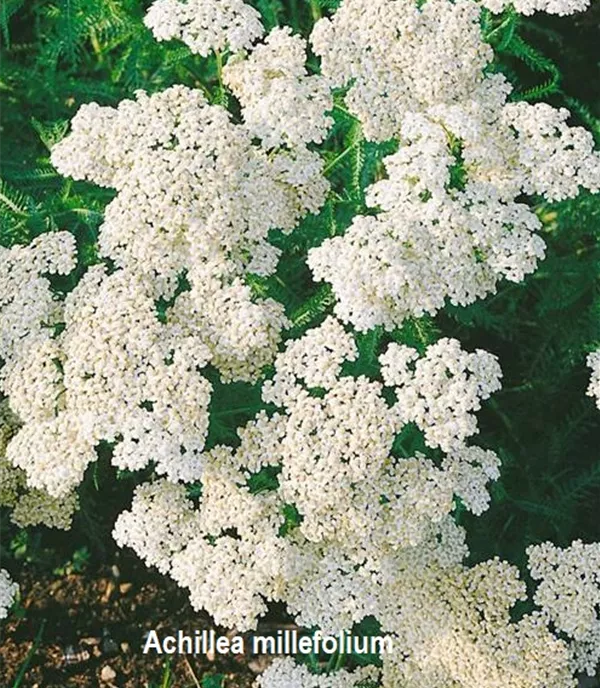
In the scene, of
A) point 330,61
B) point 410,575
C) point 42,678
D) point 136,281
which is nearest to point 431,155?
point 330,61

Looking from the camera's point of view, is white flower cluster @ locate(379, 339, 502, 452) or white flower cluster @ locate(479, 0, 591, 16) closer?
white flower cluster @ locate(379, 339, 502, 452)

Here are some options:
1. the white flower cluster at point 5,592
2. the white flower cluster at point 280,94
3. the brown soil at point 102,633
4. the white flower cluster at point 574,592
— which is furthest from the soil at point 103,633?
the white flower cluster at point 280,94

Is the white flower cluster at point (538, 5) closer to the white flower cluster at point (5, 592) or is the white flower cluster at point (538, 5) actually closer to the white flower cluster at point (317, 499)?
the white flower cluster at point (317, 499)

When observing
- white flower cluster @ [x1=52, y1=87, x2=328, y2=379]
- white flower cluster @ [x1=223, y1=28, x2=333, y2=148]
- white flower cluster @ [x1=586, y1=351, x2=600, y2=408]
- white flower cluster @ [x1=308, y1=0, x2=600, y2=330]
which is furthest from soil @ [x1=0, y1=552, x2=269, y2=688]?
white flower cluster @ [x1=223, y1=28, x2=333, y2=148]

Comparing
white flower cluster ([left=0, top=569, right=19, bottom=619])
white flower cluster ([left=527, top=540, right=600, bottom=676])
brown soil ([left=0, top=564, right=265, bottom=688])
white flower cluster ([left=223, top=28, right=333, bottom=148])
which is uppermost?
white flower cluster ([left=223, top=28, right=333, bottom=148])

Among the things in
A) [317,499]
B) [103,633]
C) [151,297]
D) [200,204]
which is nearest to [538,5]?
[200,204]

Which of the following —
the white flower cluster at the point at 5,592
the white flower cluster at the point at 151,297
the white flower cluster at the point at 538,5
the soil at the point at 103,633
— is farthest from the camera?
the soil at the point at 103,633

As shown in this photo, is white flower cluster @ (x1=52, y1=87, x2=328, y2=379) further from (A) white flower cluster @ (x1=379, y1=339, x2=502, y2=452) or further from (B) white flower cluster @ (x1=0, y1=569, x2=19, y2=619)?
(B) white flower cluster @ (x1=0, y1=569, x2=19, y2=619)
